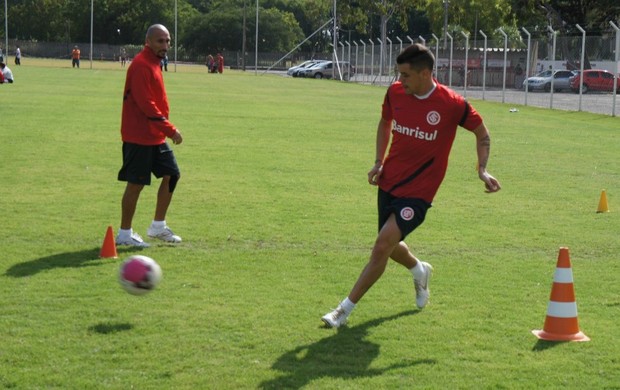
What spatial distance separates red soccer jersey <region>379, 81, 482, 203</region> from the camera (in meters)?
6.83

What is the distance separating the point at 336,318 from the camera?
22.5 feet

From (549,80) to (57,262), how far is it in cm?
3152

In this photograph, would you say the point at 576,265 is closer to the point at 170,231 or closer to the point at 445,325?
the point at 445,325

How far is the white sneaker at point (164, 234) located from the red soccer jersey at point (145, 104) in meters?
0.85

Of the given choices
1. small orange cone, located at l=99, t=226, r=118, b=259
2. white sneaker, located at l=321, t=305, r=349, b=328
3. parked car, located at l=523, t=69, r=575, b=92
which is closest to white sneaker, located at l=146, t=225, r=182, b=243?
small orange cone, located at l=99, t=226, r=118, b=259

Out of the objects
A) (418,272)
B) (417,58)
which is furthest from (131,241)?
(417,58)

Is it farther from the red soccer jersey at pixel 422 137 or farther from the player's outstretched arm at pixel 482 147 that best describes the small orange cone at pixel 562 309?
the red soccer jersey at pixel 422 137

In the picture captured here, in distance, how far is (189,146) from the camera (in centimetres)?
1972

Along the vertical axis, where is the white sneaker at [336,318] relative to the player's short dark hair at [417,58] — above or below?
below

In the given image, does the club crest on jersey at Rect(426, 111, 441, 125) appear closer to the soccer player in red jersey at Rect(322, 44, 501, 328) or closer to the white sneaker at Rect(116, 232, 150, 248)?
the soccer player in red jersey at Rect(322, 44, 501, 328)

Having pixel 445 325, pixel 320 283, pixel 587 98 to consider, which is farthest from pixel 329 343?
pixel 587 98

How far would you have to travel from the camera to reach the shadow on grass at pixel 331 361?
5.83 metres

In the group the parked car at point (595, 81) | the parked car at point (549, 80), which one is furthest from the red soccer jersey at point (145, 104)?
the parked car at point (549, 80)

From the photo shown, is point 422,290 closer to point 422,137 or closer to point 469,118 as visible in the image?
point 422,137
